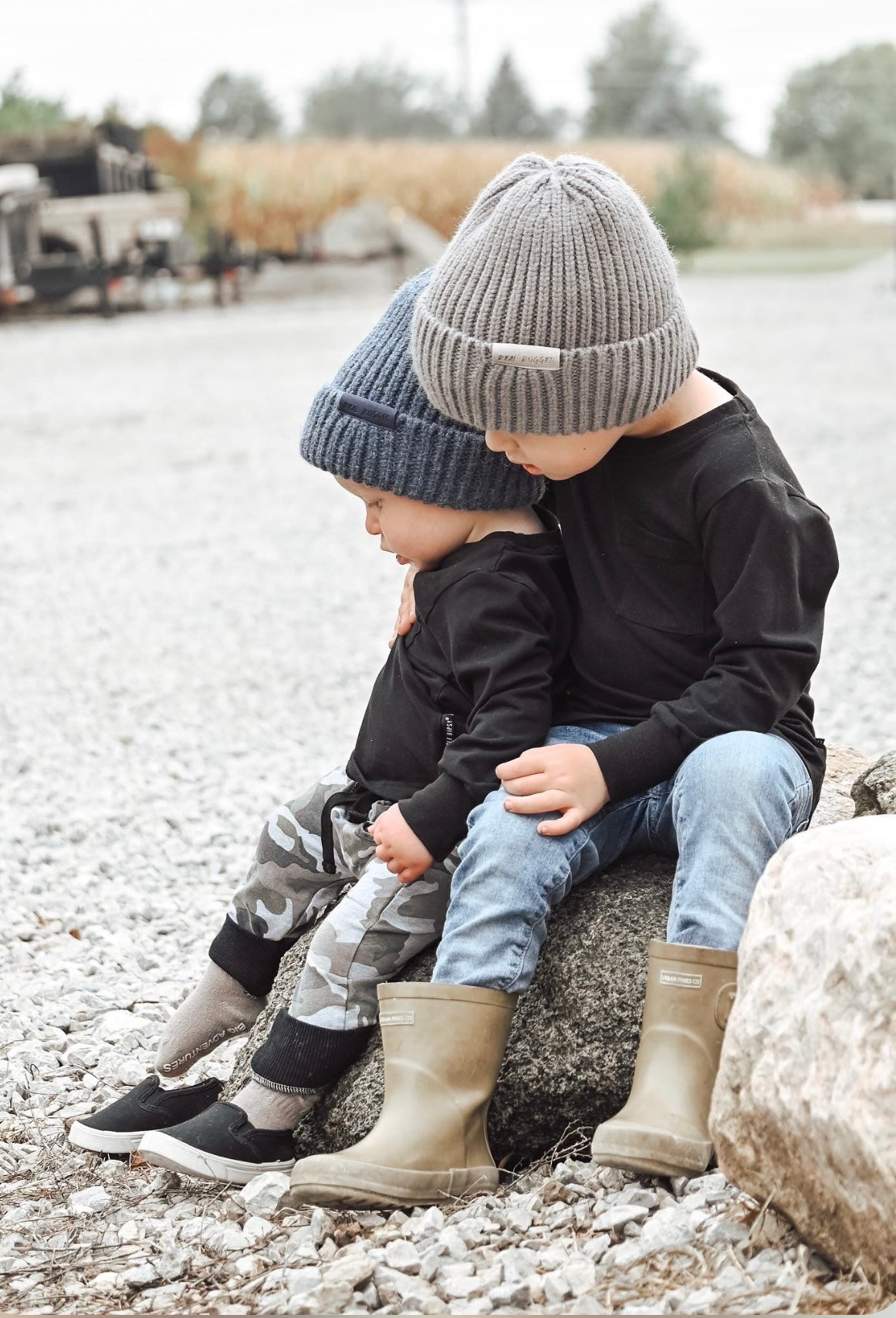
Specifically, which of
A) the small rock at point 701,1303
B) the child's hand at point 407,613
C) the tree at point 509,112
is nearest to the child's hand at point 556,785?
the child's hand at point 407,613

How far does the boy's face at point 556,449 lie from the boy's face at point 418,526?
0.19 m

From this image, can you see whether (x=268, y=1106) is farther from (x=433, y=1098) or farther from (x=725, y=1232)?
(x=725, y=1232)

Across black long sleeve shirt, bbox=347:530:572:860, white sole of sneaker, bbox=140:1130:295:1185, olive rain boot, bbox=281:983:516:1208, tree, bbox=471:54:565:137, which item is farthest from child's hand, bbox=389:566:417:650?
tree, bbox=471:54:565:137

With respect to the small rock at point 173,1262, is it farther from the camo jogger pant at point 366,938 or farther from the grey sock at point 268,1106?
the camo jogger pant at point 366,938

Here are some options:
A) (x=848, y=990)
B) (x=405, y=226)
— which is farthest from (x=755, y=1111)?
(x=405, y=226)

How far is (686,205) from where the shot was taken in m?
27.4

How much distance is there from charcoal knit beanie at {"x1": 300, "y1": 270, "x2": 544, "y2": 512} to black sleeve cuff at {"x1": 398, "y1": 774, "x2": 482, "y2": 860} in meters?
0.45

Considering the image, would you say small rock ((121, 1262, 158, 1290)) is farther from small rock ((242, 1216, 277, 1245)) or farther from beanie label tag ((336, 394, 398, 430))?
beanie label tag ((336, 394, 398, 430))

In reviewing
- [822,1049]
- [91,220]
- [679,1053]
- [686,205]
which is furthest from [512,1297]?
[686,205]

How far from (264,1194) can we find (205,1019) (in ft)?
1.50

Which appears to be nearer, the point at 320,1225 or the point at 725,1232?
the point at 725,1232

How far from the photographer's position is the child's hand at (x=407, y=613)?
2.61 m

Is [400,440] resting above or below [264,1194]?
above

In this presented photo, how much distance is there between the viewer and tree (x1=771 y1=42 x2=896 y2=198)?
4762 centimetres
